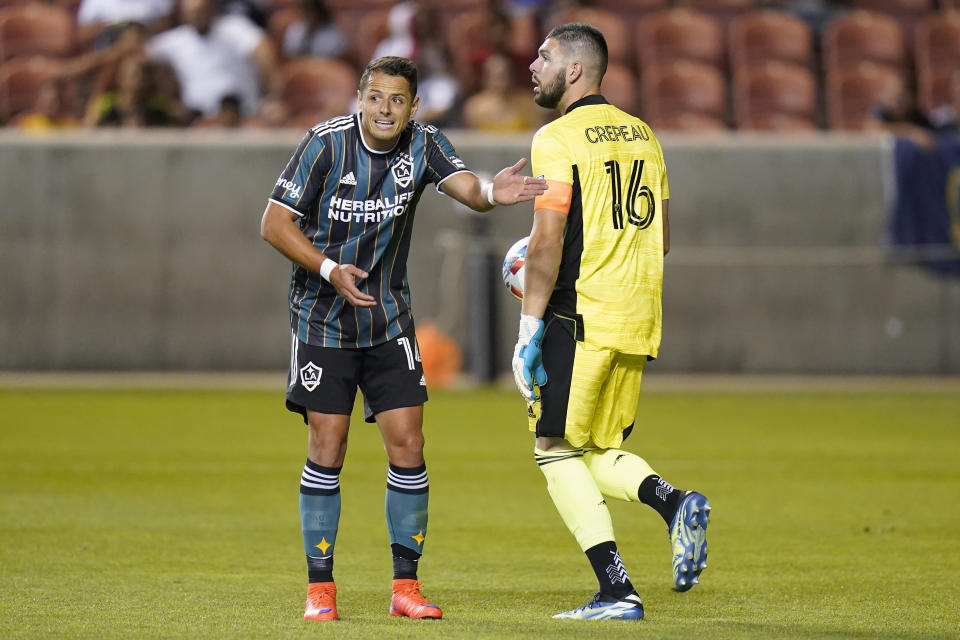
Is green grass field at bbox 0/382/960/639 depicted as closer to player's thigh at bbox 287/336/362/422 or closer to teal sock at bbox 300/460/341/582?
teal sock at bbox 300/460/341/582

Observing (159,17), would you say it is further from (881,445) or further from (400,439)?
(400,439)

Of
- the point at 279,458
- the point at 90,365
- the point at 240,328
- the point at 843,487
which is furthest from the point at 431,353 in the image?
the point at 843,487

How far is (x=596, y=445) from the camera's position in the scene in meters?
5.19

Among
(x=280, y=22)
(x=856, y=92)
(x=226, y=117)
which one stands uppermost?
(x=280, y=22)

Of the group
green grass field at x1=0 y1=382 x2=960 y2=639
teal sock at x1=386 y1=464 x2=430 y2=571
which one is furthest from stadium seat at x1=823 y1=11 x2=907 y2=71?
Answer: teal sock at x1=386 y1=464 x2=430 y2=571

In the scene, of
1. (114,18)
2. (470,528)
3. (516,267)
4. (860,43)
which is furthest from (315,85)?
(516,267)

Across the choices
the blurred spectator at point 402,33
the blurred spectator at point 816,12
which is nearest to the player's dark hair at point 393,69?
the blurred spectator at point 402,33

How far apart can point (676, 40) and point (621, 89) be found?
4.46 ft

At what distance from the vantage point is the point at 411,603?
5.00 m

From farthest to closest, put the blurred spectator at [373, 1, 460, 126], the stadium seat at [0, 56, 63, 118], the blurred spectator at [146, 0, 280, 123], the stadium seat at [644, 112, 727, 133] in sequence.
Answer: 1. the stadium seat at [0, 56, 63, 118]
2. the stadium seat at [644, 112, 727, 133]
3. the blurred spectator at [146, 0, 280, 123]
4. the blurred spectator at [373, 1, 460, 126]

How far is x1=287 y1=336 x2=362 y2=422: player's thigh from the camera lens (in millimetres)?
5109

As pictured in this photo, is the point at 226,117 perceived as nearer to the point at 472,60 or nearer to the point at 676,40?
the point at 472,60

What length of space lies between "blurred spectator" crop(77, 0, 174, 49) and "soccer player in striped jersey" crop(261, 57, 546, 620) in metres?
12.5

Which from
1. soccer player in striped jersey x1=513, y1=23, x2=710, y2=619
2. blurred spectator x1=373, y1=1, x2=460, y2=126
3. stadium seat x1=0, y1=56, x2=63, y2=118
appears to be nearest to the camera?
soccer player in striped jersey x1=513, y1=23, x2=710, y2=619
